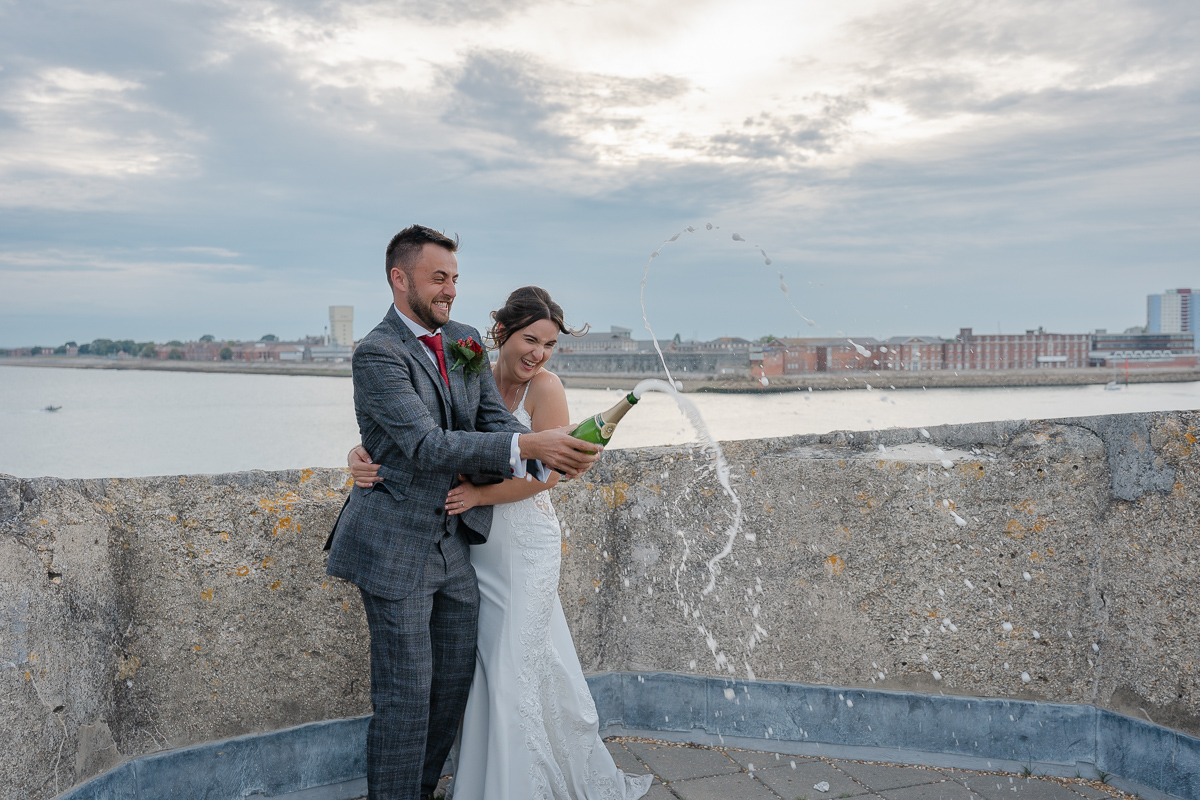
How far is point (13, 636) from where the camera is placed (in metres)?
1.92

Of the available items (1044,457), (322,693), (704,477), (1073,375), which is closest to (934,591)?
(1044,457)

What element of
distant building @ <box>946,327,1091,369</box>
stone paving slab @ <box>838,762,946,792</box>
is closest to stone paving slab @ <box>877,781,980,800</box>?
stone paving slab @ <box>838,762,946,792</box>

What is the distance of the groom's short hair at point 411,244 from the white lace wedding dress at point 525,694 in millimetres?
607

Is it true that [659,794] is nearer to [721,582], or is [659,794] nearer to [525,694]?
[525,694]

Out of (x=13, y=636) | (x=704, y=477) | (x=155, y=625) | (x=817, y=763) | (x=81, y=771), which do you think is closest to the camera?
(x=13, y=636)

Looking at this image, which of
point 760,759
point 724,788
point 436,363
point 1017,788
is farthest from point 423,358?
point 1017,788

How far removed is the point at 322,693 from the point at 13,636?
35.5 inches

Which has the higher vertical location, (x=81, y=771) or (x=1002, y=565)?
(x=1002, y=565)

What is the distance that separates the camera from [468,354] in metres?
2.27

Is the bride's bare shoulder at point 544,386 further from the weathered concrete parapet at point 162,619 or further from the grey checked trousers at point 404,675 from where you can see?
the weathered concrete parapet at point 162,619

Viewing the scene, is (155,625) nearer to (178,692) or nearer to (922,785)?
(178,692)

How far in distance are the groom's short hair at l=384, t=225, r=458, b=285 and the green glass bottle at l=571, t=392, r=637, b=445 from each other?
24.2 inches

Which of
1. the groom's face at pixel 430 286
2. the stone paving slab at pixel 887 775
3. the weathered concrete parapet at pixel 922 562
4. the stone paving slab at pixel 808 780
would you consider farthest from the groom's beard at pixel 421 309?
the stone paving slab at pixel 887 775

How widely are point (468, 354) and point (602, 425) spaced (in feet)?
1.49
